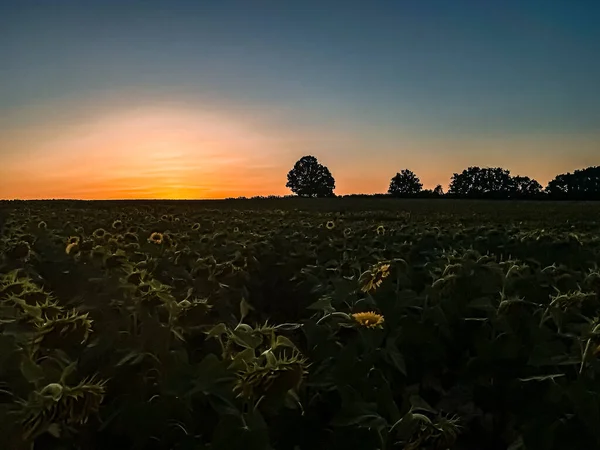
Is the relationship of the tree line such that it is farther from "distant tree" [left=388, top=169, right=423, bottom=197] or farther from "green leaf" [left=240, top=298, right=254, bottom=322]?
"green leaf" [left=240, top=298, right=254, bottom=322]

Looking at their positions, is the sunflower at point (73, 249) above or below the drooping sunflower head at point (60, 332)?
above

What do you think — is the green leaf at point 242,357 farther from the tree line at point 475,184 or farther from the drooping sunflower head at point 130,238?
the tree line at point 475,184

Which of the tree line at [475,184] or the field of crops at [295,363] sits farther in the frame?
the tree line at [475,184]

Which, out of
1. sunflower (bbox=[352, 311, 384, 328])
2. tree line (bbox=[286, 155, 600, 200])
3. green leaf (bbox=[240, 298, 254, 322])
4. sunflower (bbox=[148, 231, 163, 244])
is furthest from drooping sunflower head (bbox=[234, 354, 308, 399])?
tree line (bbox=[286, 155, 600, 200])

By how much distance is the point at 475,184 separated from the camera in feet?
274

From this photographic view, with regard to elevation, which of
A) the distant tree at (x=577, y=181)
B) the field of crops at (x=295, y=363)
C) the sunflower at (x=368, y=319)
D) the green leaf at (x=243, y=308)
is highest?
the distant tree at (x=577, y=181)

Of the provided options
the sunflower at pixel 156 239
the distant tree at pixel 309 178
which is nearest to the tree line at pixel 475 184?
the distant tree at pixel 309 178

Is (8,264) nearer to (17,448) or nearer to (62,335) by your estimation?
(62,335)

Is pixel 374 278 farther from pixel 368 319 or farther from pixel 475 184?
pixel 475 184

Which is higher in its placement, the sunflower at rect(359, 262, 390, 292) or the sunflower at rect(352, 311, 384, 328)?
the sunflower at rect(359, 262, 390, 292)

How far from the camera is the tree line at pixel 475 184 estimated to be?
5773cm

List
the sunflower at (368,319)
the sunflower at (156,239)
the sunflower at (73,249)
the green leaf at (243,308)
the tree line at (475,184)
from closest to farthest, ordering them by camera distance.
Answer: the green leaf at (243,308) → the sunflower at (368,319) → the sunflower at (73,249) → the sunflower at (156,239) → the tree line at (475,184)

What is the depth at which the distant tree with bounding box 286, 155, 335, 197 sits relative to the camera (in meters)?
95.2

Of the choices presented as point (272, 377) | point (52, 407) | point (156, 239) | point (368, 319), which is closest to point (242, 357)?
point (272, 377)
